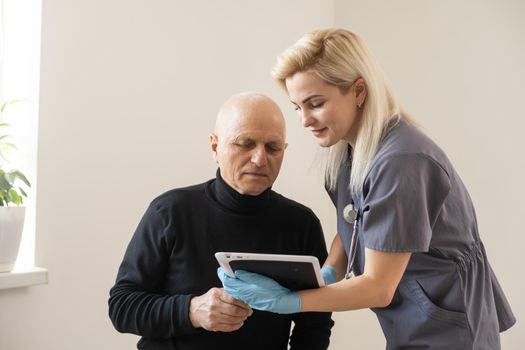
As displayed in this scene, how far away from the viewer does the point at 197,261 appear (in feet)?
4.82

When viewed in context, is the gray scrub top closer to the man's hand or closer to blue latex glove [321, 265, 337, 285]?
blue latex glove [321, 265, 337, 285]

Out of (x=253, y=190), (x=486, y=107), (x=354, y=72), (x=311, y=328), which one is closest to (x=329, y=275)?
(x=311, y=328)

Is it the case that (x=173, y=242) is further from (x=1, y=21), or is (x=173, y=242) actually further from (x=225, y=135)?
(x=1, y=21)

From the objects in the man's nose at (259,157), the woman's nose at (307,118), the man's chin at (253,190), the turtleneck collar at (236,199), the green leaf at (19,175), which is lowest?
the turtleneck collar at (236,199)

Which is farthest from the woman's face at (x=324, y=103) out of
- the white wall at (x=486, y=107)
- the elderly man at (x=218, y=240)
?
the white wall at (x=486, y=107)

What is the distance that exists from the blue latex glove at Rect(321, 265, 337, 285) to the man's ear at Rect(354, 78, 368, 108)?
456 mm

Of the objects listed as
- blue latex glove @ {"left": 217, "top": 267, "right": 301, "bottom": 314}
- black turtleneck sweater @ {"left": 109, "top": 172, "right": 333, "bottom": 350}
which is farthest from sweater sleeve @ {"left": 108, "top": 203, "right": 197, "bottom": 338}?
blue latex glove @ {"left": 217, "top": 267, "right": 301, "bottom": 314}

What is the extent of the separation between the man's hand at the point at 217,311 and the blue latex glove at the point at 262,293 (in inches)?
1.7

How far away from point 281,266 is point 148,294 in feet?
1.36

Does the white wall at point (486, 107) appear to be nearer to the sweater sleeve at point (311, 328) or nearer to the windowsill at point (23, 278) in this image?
the sweater sleeve at point (311, 328)

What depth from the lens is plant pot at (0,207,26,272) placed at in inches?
67.3

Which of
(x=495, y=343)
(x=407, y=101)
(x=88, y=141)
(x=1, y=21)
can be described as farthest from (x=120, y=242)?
(x=407, y=101)

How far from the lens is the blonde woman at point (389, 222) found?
1.23 m

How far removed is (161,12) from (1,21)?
58 cm
